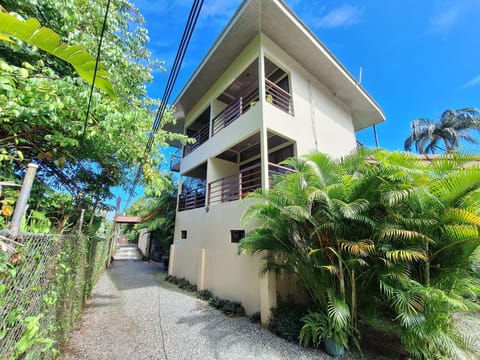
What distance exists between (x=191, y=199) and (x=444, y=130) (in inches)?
922

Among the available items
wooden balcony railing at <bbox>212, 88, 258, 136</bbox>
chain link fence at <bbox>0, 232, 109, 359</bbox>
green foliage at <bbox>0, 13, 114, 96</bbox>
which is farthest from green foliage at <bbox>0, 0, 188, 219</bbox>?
wooden balcony railing at <bbox>212, 88, 258, 136</bbox>

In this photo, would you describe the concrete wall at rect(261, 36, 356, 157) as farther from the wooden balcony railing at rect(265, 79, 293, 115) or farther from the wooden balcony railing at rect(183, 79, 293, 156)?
the wooden balcony railing at rect(183, 79, 293, 156)

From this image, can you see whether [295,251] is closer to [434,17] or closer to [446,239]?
[446,239]

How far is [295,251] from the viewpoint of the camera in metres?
4.52

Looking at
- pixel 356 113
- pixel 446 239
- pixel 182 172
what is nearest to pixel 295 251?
pixel 446 239

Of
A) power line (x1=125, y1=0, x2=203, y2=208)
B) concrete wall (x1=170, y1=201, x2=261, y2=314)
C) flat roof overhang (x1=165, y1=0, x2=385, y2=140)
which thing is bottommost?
concrete wall (x1=170, y1=201, x2=261, y2=314)

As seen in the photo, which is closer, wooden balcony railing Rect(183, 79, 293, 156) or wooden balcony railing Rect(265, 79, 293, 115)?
wooden balcony railing Rect(183, 79, 293, 156)

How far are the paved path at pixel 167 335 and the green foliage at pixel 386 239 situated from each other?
43.3 inches

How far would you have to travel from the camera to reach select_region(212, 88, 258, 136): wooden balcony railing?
314 inches

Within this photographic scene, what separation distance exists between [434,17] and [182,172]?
1327 centimetres

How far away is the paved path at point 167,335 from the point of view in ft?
12.2

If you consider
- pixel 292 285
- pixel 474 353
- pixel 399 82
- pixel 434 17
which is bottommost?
pixel 474 353

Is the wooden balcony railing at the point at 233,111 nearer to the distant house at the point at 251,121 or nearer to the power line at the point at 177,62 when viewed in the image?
the distant house at the point at 251,121

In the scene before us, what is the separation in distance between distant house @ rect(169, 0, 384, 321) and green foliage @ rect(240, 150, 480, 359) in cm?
159
